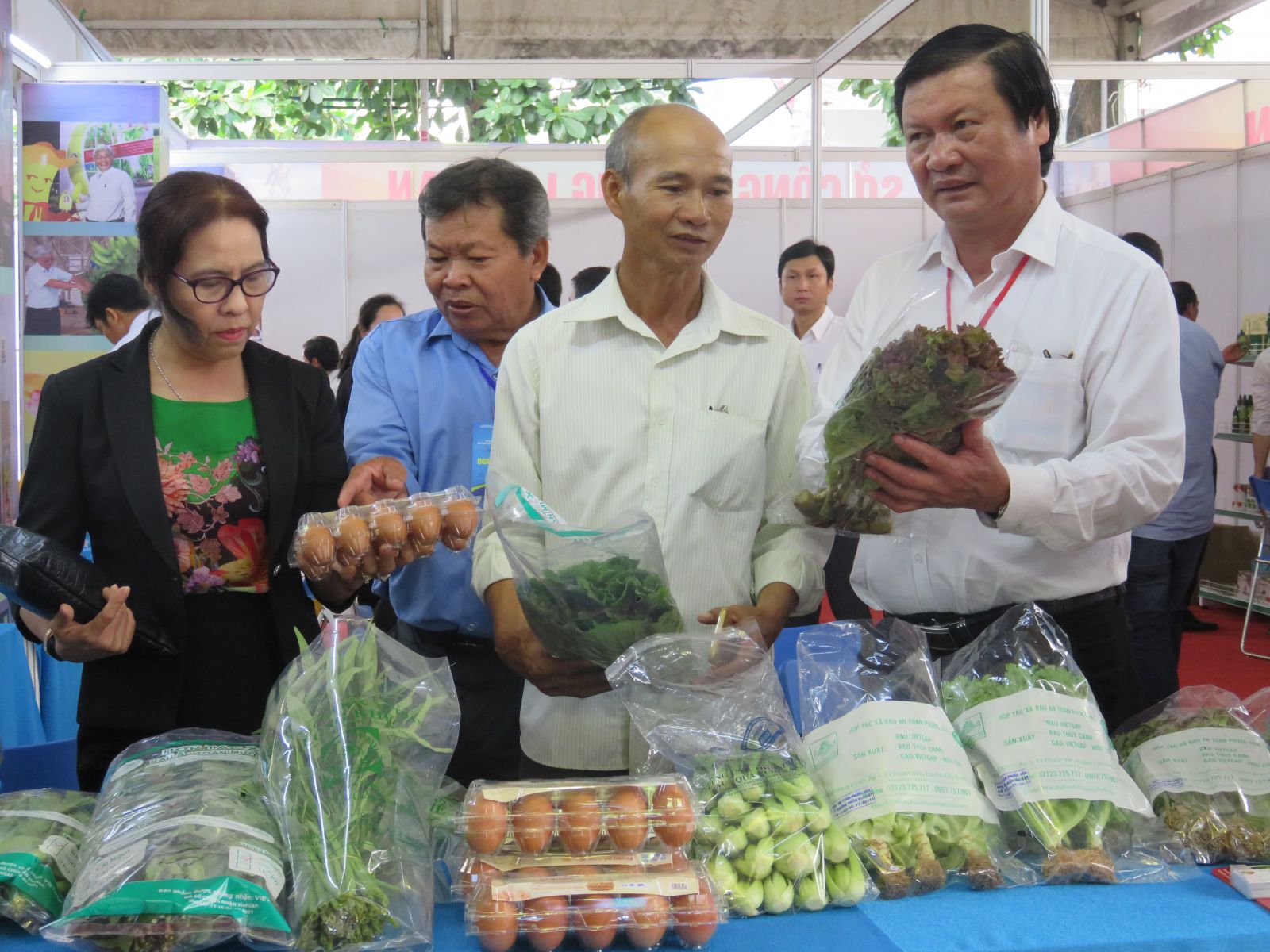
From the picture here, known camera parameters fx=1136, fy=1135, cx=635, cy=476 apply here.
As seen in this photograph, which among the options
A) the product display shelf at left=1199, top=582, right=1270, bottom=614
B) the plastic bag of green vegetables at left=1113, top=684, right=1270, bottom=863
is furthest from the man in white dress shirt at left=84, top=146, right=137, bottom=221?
the product display shelf at left=1199, top=582, right=1270, bottom=614

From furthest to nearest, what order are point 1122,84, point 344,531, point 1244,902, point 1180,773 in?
point 1122,84 → point 344,531 → point 1180,773 → point 1244,902

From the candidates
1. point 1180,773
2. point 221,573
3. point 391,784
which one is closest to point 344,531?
point 221,573

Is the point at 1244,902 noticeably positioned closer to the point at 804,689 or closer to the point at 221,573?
the point at 804,689

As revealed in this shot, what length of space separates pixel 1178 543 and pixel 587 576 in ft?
12.7

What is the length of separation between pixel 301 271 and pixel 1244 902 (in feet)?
29.2

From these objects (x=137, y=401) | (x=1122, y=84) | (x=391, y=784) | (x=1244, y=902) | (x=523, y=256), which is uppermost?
(x=1122, y=84)

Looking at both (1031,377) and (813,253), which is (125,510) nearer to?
(1031,377)

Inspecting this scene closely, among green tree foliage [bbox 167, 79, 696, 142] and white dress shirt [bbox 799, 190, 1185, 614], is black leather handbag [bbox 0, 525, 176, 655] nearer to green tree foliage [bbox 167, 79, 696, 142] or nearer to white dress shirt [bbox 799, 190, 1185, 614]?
white dress shirt [bbox 799, 190, 1185, 614]

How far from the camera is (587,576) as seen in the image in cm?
160

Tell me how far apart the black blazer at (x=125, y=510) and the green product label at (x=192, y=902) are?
78 centimetres

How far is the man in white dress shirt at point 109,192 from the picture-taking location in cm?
562

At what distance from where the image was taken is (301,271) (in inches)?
364

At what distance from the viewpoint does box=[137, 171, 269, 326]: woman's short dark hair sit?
1873mm

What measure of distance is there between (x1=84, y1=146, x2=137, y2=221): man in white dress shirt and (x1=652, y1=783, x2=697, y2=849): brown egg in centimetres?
523
